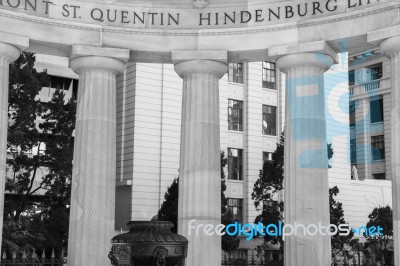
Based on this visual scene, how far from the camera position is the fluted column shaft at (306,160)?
44594 millimetres

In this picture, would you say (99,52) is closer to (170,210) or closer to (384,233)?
(170,210)

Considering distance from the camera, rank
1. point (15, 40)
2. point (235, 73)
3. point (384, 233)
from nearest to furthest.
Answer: point (15, 40), point (384, 233), point (235, 73)

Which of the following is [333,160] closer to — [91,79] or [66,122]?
[66,122]

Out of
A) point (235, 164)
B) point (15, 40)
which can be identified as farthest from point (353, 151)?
point (15, 40)

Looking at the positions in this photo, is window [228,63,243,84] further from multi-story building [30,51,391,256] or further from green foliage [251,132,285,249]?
green foliage [251,132,285,249]

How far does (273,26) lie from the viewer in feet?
155

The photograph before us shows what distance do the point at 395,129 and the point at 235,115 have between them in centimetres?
6902

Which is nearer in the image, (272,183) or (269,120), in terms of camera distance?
(272,183)

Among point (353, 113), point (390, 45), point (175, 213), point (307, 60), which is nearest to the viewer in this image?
point (390, 45)

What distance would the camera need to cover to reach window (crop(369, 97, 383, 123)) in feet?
455

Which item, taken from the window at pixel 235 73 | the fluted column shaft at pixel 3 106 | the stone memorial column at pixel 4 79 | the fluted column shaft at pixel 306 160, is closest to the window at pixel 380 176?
the window at pixel 235 73

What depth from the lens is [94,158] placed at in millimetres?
46250

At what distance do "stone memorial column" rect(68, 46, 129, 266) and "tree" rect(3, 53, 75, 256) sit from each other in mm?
20678

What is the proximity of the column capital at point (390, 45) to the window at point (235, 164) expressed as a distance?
66.5m
